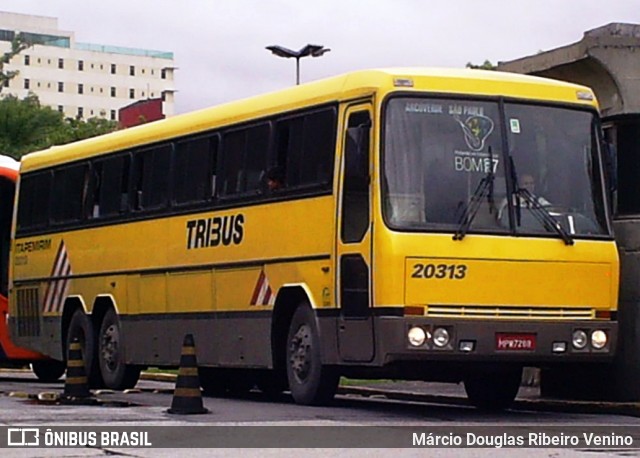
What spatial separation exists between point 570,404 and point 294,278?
3.38m

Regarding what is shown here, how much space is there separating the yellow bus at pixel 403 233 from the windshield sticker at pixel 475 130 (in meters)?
0.02

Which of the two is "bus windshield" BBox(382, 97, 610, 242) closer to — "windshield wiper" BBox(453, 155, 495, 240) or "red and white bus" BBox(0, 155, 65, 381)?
"windshield wiper" BBox(453, 155, 495, 240)

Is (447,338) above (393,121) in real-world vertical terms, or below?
below

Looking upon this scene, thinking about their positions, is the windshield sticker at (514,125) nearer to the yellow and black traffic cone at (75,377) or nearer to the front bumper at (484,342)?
the front bumper at (484,342)

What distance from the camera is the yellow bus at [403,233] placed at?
1553 centimetres

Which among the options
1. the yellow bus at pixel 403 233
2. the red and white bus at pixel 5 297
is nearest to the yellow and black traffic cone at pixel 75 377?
the yellow bus at pixel 403 233

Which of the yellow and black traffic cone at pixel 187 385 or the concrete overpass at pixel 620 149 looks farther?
the concrete overpass at pixel 620 149

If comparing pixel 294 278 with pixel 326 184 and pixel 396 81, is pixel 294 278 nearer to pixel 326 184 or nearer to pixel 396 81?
pixel 326 184

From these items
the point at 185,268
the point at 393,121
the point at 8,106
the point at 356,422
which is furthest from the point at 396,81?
the point at 8,106

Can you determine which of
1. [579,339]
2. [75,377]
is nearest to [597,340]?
[579,339]

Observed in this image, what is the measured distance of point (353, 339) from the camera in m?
16.0

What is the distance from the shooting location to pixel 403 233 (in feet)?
50.7

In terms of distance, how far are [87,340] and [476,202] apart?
8.21 metres

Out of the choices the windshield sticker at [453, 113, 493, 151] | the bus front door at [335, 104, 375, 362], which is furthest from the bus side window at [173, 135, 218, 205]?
the windshield sticker at [453, 113, 493, 151]
